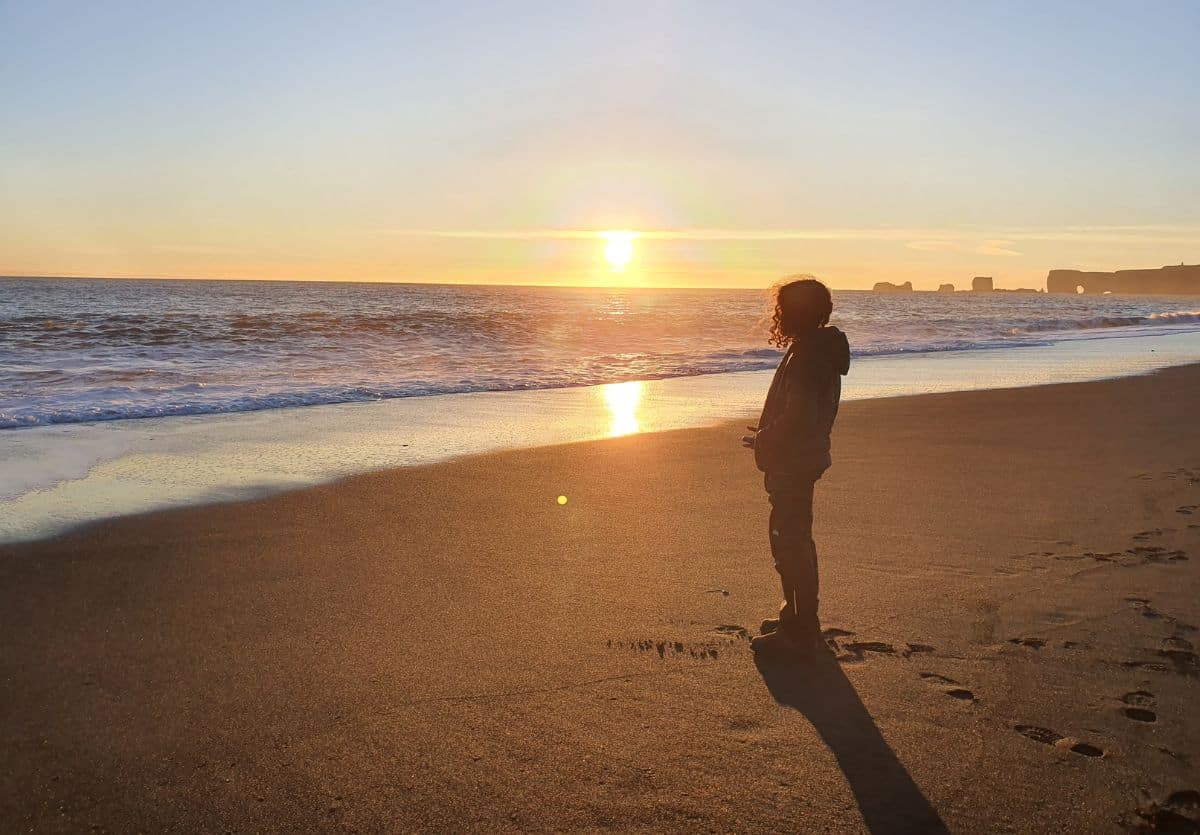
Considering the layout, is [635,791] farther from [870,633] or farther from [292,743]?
[870,633]

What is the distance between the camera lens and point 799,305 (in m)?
3.96

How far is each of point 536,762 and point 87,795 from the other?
1427 millimetres

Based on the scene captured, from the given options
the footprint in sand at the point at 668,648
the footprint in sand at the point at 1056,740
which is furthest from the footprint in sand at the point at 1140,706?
the footprint in sand at the point at 668,648

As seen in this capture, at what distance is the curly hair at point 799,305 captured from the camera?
3.94 meters

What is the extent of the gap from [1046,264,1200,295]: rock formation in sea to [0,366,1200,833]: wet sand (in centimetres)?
17961

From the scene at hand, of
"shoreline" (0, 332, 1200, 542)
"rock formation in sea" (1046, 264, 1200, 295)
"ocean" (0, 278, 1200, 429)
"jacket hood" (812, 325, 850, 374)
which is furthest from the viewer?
"rock formation in sea" (1046, 264, 1200, 295)

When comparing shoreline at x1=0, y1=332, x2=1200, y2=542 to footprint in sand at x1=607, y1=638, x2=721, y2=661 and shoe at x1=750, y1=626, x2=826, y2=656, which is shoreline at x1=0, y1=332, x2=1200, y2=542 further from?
shoe at x1=750, y1=626, x2=826, y2=656

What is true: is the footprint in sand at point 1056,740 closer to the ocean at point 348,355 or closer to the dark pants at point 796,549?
the dark pants at point 796,549

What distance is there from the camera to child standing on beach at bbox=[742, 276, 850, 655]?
3.92 meters

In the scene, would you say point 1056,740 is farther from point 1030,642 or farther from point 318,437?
point 318,437

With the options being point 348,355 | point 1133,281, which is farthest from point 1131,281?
point 348,355

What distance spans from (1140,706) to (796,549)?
1.42 m

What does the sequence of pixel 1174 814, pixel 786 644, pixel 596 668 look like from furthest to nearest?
1. pixel 786 644
2. pixel 596 668
3. pixel 1174 814

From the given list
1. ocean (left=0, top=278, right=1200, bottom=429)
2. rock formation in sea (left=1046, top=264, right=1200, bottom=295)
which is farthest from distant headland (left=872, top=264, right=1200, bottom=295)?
ocean (left=0, top=278, right=1200, bottom=429)
